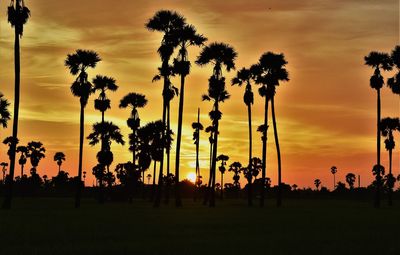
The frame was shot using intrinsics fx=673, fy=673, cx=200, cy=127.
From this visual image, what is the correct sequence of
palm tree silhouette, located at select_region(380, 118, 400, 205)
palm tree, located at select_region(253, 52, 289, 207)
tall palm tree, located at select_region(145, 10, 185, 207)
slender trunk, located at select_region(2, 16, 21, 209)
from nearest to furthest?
slender trunk, located at select_region(2, 16, 21, 209), tall palm tree, located at select_region(145, 10, 185, 207), palm tree, located at select_region(253, 52, 289, 207), palm tree silhouette, located at select_region(380, 118, 400, 205)

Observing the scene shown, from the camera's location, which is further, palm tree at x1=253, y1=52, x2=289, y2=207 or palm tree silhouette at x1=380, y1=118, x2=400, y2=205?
palm tree silhouette at x1=380, y1=118, x2=400, y2=205

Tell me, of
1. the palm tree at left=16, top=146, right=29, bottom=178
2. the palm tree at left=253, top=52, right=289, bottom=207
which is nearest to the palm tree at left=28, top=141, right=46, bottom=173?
the palm tree at left=16, top=146, right=29, bottom=178

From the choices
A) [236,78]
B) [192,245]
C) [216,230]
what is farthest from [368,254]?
[236,78]

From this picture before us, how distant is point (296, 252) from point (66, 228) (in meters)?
15.3

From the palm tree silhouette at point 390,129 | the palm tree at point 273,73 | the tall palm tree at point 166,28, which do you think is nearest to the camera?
the tall palm tree at point 166,28

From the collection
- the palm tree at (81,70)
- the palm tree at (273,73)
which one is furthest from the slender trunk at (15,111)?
the palm tree at (273,73)

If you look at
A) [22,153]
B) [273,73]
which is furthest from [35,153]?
[273,73]

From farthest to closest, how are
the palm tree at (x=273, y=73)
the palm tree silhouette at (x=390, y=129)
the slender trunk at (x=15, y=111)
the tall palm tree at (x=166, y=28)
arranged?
the palm tree silhouette at (x=390, y=129)
the palm tree at (x=273, y=73)
the tall palm tree at (x=166, y=28)
the slender trunk at (x=15, y=111)

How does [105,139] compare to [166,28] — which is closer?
[166,28]

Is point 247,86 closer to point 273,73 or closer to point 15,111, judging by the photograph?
point 273,73

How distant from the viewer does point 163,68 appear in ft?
236

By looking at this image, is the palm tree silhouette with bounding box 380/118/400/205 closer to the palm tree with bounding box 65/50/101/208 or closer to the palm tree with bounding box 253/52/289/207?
the palm tree with bounding box 253/52/289/207

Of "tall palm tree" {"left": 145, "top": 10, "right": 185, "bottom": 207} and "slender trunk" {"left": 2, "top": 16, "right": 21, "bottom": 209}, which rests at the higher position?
"tall palm tree" {"left": 145, "top": 10, "right": 185, "bottom": 207}

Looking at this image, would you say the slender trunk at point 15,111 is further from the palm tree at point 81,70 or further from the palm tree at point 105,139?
the palm tree at point 105,139
